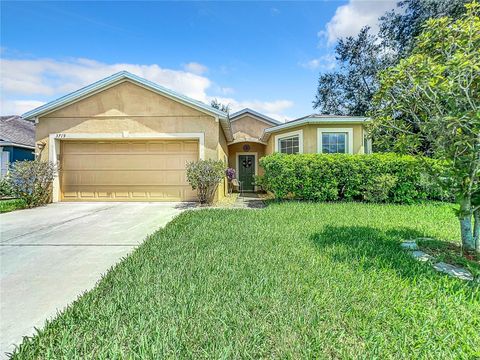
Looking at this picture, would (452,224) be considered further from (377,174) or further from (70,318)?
(70,318)

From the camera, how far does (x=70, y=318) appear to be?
2.40m

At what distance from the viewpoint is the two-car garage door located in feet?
36.2

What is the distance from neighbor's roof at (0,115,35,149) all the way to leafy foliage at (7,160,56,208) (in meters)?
6.67

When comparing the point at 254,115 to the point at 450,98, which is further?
the point at 254,115

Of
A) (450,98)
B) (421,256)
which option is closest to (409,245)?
(421,256)

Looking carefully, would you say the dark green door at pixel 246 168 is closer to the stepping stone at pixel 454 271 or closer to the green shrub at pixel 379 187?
the green shrub at pixel 379 187

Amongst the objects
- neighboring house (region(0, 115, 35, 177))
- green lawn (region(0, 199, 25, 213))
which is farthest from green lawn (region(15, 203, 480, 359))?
neighboring house (region(0, 115, 35, 177))

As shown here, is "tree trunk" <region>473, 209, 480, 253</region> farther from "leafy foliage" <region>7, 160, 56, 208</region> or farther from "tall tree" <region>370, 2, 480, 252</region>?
"leafy foliage" <region>7, 160, 56, 208</region>

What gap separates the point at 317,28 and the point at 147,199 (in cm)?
1109

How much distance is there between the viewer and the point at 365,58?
70.2ft

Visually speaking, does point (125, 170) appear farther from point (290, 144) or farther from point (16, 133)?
point (16, 133)

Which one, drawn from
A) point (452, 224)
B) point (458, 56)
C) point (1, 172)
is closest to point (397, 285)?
point (458, 56)

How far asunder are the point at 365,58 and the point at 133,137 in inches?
813

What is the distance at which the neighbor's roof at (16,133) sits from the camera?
14.6 metres
